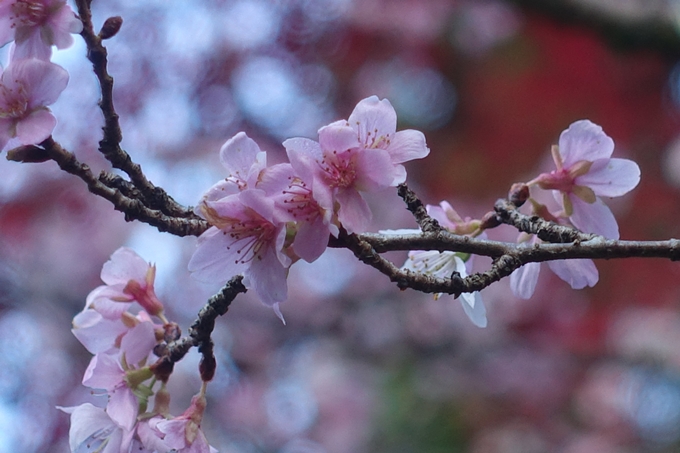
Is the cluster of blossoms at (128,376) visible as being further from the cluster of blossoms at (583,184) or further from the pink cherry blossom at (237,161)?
the cluster of blossoms at (583,184)

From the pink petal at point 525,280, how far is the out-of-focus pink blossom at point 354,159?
0.77 feet

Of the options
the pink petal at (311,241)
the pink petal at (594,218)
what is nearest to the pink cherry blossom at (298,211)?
the pink petal at (311,241)

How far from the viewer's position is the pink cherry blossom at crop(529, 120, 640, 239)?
0.71 metres

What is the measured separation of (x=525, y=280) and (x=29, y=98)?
0.55 m

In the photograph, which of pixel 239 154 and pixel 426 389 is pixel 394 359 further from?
pixel 239 154

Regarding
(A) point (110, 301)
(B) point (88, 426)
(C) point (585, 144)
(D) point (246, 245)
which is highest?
(C) point (585, 144)

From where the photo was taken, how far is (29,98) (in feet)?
1.89

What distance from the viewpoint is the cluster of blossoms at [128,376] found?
630mm

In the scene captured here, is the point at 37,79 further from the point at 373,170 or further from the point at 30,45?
the point at 373,170

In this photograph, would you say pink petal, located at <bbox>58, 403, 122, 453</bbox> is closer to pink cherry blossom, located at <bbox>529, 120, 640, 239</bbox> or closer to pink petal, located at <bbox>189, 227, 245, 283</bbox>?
pink petal, located at <bbox>189, 227, 245, 283</bbox>

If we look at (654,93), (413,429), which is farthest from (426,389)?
(654,93)

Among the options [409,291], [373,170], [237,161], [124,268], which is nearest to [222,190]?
[237,161]

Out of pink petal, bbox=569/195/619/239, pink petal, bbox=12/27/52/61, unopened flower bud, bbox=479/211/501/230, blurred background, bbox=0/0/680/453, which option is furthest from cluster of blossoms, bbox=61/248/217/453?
blurred background, bbox=0/0/680/453

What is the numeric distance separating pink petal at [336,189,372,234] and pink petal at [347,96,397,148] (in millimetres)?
61
